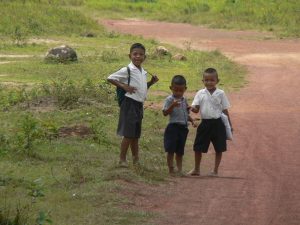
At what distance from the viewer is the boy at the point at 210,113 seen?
927 cm

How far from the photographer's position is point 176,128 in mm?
9289

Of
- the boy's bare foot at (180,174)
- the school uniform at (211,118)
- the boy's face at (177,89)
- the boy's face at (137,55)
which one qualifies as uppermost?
the boy's face at (137,55)

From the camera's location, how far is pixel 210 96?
927 centimetres

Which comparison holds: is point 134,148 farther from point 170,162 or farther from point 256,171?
point 256,171

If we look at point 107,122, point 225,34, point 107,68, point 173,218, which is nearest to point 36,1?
point 225,34

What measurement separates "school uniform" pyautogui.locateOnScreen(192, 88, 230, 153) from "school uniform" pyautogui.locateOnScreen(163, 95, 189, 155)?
0.19 m

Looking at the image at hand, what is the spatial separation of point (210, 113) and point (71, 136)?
2.33m

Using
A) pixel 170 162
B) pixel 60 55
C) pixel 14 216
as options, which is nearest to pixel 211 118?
pixel 170 162

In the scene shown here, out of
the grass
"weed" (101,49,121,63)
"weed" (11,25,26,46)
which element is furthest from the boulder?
"weed" (11,25,26,46)

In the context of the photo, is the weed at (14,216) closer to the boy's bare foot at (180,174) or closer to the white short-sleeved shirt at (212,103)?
the boy's bare foot at (180,174)

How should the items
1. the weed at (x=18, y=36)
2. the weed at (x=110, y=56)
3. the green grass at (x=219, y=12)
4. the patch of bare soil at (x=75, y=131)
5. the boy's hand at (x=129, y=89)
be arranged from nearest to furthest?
the boy's hand at (x=129, y=89) → the patch of bare soil at (x=75, y=131) → the weed at (x=110, y=56) → the weed at (x=18, y=36) → the green grass at (x=219, y=12)

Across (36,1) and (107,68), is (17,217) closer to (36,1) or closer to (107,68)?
(107,68)

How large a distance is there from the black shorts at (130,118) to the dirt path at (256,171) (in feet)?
2.48

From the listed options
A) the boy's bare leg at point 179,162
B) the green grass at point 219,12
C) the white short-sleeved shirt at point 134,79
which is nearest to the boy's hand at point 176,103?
the white short-sleeved shirt at point 134,79
